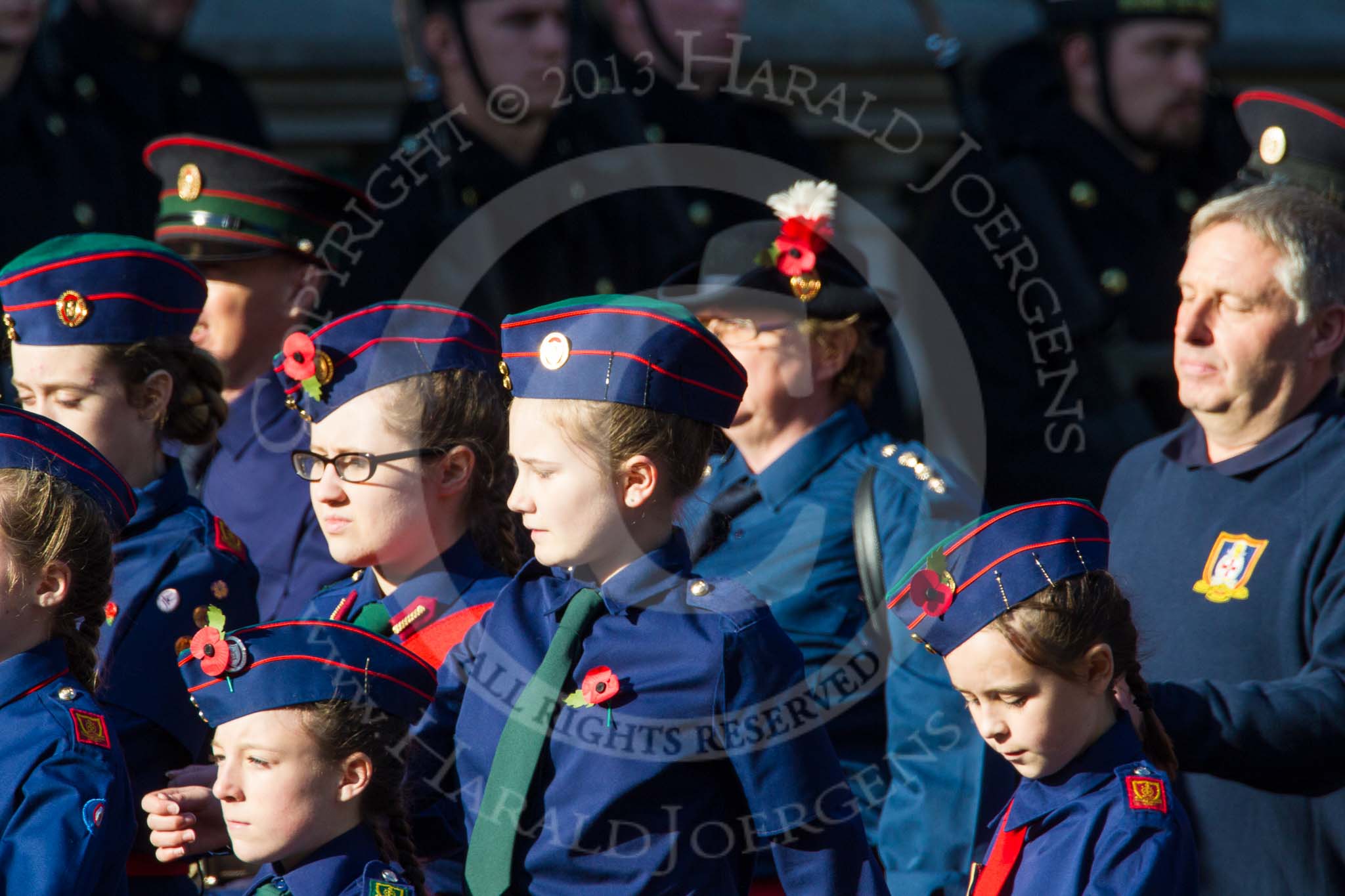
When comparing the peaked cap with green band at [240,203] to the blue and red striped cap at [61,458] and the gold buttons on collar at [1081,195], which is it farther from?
the gold buttons on collar at [1081,195]

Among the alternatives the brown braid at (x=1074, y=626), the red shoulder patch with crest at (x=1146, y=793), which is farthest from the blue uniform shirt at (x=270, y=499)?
the red shoulder patch with crest at (x=1146, y=793)

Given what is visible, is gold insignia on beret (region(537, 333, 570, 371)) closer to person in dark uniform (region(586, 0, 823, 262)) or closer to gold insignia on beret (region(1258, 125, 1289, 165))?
gold insignia on beret (region(1258, 125, 1289, 165))

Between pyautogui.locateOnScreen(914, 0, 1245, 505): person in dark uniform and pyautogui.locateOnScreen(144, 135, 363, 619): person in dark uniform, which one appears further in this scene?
pyautogui.locateOnScreen(914, 0, 1245, 505): person in dark uniform

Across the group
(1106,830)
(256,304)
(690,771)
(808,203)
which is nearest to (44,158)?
(256,304)

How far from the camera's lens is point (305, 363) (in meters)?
3.21

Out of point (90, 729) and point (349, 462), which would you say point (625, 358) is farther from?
point (90, 729)

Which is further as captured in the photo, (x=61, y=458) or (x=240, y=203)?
(x=240, y=203)

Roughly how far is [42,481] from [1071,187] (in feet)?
12.4

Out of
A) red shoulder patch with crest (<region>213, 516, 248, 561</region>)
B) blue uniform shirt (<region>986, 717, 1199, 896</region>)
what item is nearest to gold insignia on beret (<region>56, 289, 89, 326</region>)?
red shoulder patch with crest (<region>213, 516, 248, 561</region>)

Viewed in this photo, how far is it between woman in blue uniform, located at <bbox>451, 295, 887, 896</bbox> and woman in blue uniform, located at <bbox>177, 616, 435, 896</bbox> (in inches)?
5.4

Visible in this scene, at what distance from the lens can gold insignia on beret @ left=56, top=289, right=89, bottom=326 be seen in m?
3.48

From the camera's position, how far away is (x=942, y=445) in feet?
16.8

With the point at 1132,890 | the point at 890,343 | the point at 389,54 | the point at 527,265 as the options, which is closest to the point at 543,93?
the point at 527,265

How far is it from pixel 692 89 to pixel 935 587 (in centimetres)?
330
